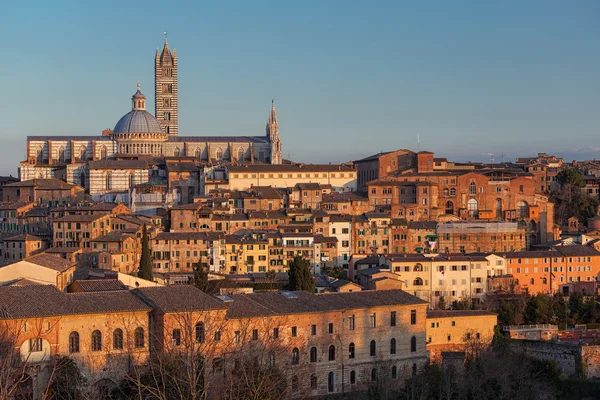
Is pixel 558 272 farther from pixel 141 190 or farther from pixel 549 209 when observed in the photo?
pixel 141 190

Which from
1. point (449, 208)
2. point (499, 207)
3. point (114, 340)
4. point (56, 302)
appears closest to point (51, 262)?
point (56, 302)

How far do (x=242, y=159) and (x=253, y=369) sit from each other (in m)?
44.8

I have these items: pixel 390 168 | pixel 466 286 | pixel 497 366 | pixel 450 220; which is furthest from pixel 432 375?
pixel 390 168

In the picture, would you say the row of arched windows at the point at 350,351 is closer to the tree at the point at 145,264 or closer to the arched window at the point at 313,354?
the arched window at the point at 313,354

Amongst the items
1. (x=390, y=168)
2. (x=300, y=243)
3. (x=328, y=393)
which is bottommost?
(x=328, y=393)

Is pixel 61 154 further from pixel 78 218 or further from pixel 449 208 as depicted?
pixel 449 208

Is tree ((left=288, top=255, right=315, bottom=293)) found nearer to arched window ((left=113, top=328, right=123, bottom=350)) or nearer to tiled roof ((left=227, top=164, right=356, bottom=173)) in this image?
arched window ((left=113, top=328, right=123, bottom=350))

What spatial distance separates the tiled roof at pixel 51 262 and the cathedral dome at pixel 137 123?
29.6 metres

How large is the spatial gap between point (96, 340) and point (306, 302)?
21.2ft

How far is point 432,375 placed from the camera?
29500 millimetres

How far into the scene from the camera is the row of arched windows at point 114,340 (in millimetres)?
26469

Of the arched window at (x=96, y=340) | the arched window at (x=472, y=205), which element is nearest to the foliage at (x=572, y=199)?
the arched window at (x=472, y=205)

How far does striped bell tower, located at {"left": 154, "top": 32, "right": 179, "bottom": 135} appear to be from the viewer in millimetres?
75375

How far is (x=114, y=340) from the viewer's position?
27.0 m
